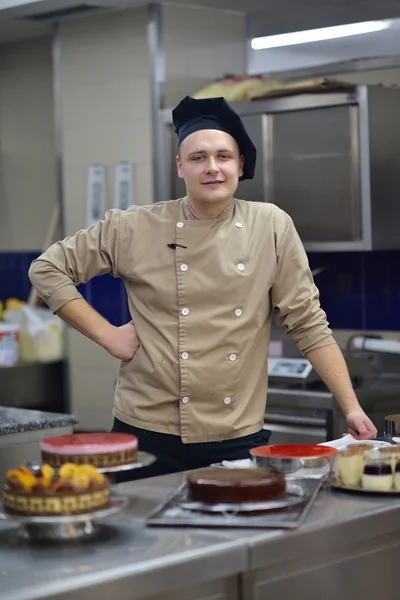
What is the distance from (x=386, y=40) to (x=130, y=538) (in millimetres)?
3244

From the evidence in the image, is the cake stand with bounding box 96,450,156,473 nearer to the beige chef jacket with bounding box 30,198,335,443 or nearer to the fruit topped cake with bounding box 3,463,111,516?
the fruit topped cake with bounding box 3,463,111,516

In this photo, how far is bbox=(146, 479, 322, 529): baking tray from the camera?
1.97 meters

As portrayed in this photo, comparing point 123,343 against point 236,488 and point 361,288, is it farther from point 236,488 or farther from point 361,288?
point 361,288

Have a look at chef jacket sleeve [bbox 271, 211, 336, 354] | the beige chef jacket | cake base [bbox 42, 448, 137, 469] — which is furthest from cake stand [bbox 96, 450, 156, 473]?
chef jacket sleeve [bbox 271, 211, 336, 354]

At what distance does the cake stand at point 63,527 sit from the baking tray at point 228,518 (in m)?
0.09

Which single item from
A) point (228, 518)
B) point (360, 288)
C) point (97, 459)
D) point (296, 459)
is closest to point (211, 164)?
point (296, 459)

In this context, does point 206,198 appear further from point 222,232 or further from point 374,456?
point 374,456

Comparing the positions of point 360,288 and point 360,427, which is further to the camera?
point 360,288

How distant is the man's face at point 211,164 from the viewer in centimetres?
274

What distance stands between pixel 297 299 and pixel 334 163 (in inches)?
69.0

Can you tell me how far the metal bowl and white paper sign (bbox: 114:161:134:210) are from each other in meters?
2.87

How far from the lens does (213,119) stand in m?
2.77

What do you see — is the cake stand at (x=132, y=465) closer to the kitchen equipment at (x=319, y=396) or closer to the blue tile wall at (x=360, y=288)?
the kitchen equipment at (x=319, y=396)

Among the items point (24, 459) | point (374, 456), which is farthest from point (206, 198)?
point (24, 459)
